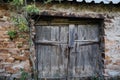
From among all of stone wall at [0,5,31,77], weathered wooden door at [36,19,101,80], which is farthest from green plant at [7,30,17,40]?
weathered wooden door at [36,19,101,80]

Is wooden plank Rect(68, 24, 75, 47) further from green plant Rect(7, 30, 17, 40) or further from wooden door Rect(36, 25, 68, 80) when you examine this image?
green plant Rect(7, 30, 17, 40)

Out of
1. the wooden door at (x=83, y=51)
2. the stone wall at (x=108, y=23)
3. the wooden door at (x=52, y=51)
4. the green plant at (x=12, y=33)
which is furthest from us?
the wooden door at (x=83, y=51)

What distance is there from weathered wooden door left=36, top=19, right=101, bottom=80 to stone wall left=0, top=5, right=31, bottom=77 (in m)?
0.49

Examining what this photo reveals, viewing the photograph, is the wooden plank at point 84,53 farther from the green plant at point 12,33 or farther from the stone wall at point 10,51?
the green plant at point 12,33

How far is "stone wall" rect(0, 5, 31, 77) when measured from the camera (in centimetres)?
665

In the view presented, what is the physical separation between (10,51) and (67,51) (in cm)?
154

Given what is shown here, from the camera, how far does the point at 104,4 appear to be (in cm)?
692

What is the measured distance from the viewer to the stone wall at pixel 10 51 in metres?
6.65

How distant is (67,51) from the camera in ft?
23.6

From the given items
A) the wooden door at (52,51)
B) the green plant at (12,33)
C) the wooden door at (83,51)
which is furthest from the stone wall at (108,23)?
the green plant at (12,33)

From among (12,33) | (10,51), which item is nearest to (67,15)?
(12,33)

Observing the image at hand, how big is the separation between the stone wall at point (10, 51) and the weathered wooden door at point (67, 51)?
493 millimetres

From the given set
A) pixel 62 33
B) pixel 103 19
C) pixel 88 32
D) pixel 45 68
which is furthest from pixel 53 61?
pixel 103 19

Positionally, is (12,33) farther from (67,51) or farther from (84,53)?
(84,53)
